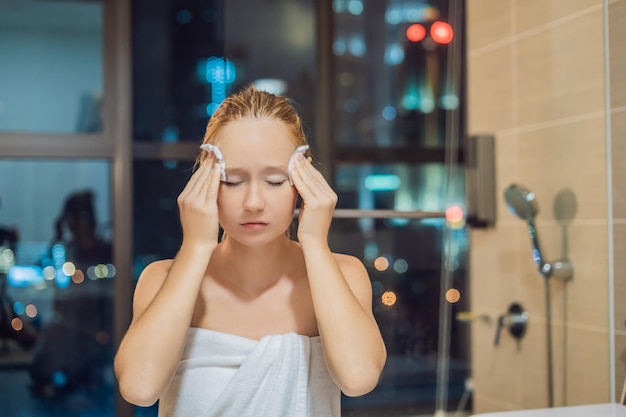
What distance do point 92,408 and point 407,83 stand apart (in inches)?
73.2

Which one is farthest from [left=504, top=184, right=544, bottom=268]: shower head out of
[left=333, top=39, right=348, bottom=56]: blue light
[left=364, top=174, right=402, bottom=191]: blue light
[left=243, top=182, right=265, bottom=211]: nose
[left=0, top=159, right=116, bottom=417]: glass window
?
[left=0, top=159, right=116, bottom=417]: glass window

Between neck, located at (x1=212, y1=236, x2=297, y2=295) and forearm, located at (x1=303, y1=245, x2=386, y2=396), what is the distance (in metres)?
0.09

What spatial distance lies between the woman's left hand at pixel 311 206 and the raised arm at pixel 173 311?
0.11m

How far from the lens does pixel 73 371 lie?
9.72 feet

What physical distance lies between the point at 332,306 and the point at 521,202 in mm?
1307

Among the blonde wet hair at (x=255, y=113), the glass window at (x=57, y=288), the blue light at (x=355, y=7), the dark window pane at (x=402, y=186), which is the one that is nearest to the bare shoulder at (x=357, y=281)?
the blonde wet hair at (x=255, y=113)

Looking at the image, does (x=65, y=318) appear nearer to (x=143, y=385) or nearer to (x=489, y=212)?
(x=489, y=212)

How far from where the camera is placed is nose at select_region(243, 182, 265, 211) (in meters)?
0.93

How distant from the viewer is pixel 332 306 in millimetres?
941

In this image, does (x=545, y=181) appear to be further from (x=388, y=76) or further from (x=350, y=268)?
Result: (x=388, y=76)

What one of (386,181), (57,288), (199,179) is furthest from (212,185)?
(57,288)

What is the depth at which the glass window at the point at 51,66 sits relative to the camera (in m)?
2.78

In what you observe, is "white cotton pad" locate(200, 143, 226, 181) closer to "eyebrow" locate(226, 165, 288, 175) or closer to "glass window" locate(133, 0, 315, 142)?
"eyebrow" locate(226, 165, 288, 175)

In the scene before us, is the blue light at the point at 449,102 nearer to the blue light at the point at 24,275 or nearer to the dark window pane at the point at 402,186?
the dark window pane at the point at 402,186
